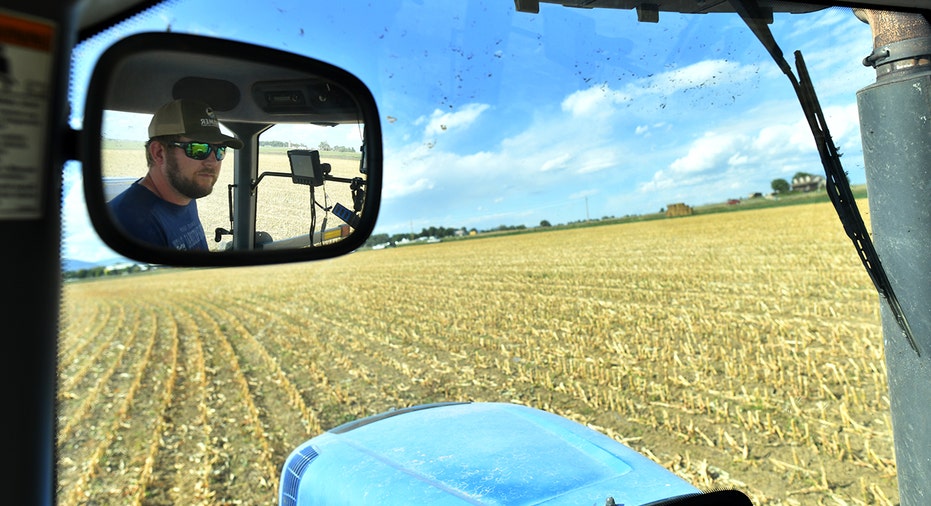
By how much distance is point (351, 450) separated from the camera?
75.0 inches

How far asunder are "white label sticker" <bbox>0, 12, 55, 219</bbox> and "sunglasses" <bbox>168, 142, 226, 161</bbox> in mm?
208

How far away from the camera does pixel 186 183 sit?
811 mm

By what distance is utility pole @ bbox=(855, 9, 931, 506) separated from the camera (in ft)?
4.42

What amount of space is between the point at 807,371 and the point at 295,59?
7132 mm

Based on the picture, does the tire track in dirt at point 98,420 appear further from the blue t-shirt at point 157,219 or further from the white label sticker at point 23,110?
the white label sticker at point 23,110

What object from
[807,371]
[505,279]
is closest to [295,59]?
[807,371]

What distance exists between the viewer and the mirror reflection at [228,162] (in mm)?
743

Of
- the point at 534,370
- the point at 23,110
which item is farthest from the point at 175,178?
the point at 534,370

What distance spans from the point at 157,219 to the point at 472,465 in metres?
1.16

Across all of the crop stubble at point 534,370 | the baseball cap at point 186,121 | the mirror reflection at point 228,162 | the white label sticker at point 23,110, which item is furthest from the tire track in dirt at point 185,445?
the white label sticker at point 23,110

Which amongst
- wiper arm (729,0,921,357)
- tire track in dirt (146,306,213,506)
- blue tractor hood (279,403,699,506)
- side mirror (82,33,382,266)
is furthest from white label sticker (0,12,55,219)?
tire track in dirt (146,306,213,506)

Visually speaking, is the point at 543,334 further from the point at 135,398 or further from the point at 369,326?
the point at 135,398

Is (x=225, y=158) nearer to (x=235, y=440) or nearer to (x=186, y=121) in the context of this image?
(x=186, y=121)

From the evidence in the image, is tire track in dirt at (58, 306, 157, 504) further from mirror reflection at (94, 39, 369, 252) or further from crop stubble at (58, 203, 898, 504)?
mirror reflection at (94, 39, 369, 252)
